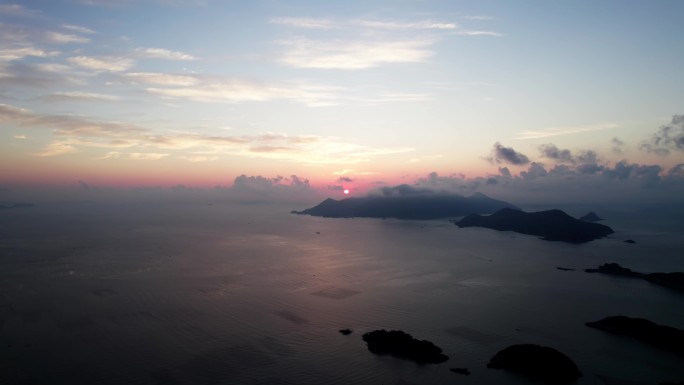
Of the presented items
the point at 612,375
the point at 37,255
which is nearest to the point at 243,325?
the point at 612,375

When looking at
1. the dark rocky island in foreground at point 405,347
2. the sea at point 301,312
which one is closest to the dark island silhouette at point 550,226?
the sea at point 301,312

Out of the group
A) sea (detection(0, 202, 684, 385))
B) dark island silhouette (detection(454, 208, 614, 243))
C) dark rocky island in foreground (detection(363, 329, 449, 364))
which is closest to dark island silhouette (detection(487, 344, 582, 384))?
sea (detection(0, 202, 684, 385))

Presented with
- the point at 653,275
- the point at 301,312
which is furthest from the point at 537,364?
the point at 653,275

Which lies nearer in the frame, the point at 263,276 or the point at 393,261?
the point at 263,276

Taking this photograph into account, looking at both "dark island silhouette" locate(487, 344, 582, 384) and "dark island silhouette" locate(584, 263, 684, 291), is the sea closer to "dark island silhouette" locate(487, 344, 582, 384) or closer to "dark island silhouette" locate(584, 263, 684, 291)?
"dark island silhouette" locate(487, 344, 582, 384)

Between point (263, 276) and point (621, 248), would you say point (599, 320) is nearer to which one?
point (263, 276)
